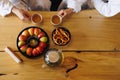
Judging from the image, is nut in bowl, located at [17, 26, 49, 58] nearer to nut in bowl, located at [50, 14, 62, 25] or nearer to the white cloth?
nut in bowl, located at [50, 14, 62, 25]

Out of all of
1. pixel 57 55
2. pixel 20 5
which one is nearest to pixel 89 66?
pixel 57 55

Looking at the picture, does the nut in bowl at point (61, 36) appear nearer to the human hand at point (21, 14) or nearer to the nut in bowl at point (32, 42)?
the nut in bowl at point (32, 42)

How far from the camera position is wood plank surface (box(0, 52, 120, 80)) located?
3.51ft

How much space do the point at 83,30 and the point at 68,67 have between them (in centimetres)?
23

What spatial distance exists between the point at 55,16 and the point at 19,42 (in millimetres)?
253

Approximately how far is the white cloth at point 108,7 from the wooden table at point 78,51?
31mm

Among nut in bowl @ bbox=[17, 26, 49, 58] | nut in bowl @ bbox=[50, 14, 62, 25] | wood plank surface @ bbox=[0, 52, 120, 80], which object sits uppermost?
nut in bowl @ bbox=[50, 14, 62, 25]

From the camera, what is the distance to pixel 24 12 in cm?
120

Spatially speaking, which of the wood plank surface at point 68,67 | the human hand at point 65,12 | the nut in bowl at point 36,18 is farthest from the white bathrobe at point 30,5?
the wood plank surface at point 68,67

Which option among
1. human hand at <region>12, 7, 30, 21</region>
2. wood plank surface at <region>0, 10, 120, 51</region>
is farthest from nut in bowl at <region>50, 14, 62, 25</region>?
human hand at <region>12, 7, 30, 21</region>

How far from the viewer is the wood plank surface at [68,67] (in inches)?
42.1

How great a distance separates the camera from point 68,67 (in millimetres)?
1093

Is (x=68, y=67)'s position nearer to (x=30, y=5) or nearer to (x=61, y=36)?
(x=61, y=36)

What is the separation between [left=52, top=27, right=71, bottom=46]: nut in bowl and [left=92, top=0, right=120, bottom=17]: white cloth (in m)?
0.24
